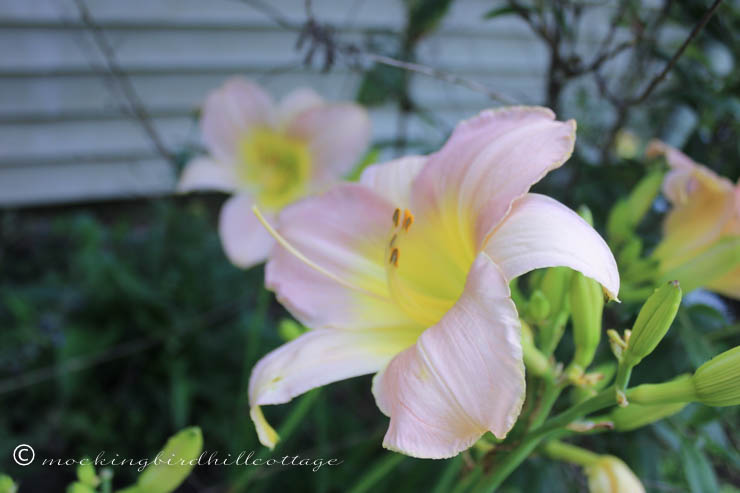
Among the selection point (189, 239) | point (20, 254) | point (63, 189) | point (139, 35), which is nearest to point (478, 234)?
point (189, 239)

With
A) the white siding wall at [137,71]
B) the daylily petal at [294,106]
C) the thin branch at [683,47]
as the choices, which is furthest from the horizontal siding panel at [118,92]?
the thin branch at [683,47]

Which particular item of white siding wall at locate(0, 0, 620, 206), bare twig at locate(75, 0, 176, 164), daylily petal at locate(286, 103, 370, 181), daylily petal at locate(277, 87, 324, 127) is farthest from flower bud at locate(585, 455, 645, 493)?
white siding wall at locate(0, 0, 620, 206)

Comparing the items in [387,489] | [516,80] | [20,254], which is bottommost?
[20,254]

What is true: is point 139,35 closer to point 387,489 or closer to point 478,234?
point 387,489

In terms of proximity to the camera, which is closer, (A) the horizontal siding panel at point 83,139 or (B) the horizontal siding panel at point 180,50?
(B) the horizontal siding panel at point 180,50

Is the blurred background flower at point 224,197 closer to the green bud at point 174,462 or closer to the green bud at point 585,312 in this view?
the green bud at point 585,312
